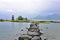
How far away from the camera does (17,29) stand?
3.28 meters

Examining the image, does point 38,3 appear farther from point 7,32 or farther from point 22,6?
point 7,32

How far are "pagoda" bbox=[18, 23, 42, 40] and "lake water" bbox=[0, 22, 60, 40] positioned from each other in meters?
0.09

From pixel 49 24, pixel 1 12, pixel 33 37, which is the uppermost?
pixel 1 12

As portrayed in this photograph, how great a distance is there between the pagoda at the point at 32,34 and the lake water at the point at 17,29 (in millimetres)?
88

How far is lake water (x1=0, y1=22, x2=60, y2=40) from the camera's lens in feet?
10.6

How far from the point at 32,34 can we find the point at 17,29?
37 centimetres

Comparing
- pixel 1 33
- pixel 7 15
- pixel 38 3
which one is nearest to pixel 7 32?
pixel 1 33

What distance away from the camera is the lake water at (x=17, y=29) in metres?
3.23

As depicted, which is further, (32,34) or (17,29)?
(32,34)

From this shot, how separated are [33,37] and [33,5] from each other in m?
0.67

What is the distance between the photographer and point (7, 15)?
3.18 meters

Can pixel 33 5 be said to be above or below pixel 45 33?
above

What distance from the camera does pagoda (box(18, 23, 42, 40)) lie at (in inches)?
129

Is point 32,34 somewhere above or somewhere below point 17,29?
below
